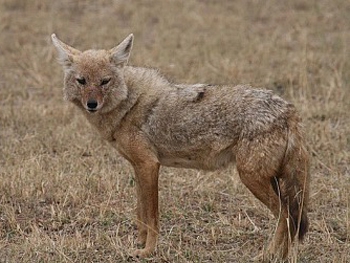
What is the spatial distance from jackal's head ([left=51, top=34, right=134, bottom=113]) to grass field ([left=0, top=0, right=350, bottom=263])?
1039mm

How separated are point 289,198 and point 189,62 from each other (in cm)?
603

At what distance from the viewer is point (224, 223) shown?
7.06m

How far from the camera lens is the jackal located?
241 inches

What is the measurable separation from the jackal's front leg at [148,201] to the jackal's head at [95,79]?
56 centimetres

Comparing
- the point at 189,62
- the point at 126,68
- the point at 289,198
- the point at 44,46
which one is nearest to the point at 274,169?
the point at 289,198

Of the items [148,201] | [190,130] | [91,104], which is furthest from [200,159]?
[91,104]

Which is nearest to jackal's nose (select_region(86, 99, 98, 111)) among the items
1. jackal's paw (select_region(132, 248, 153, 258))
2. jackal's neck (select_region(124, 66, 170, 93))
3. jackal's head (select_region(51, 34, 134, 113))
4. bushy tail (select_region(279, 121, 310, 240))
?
jackal's head (select_region(51, 34, 134, 113))

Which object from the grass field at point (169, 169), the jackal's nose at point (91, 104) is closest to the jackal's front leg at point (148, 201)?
the grass field at point (169, 169)

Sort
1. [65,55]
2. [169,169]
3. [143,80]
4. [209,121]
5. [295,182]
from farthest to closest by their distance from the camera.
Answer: [169,169], [143,80], [65,55], [209,121], [295,182]

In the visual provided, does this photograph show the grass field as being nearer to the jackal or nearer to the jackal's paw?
the jackal's paw

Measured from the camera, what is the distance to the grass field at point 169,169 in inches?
265

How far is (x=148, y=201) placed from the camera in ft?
21.1

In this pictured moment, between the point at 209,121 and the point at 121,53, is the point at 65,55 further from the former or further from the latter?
the point at 209,121

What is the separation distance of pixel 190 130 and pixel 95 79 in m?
0.81
